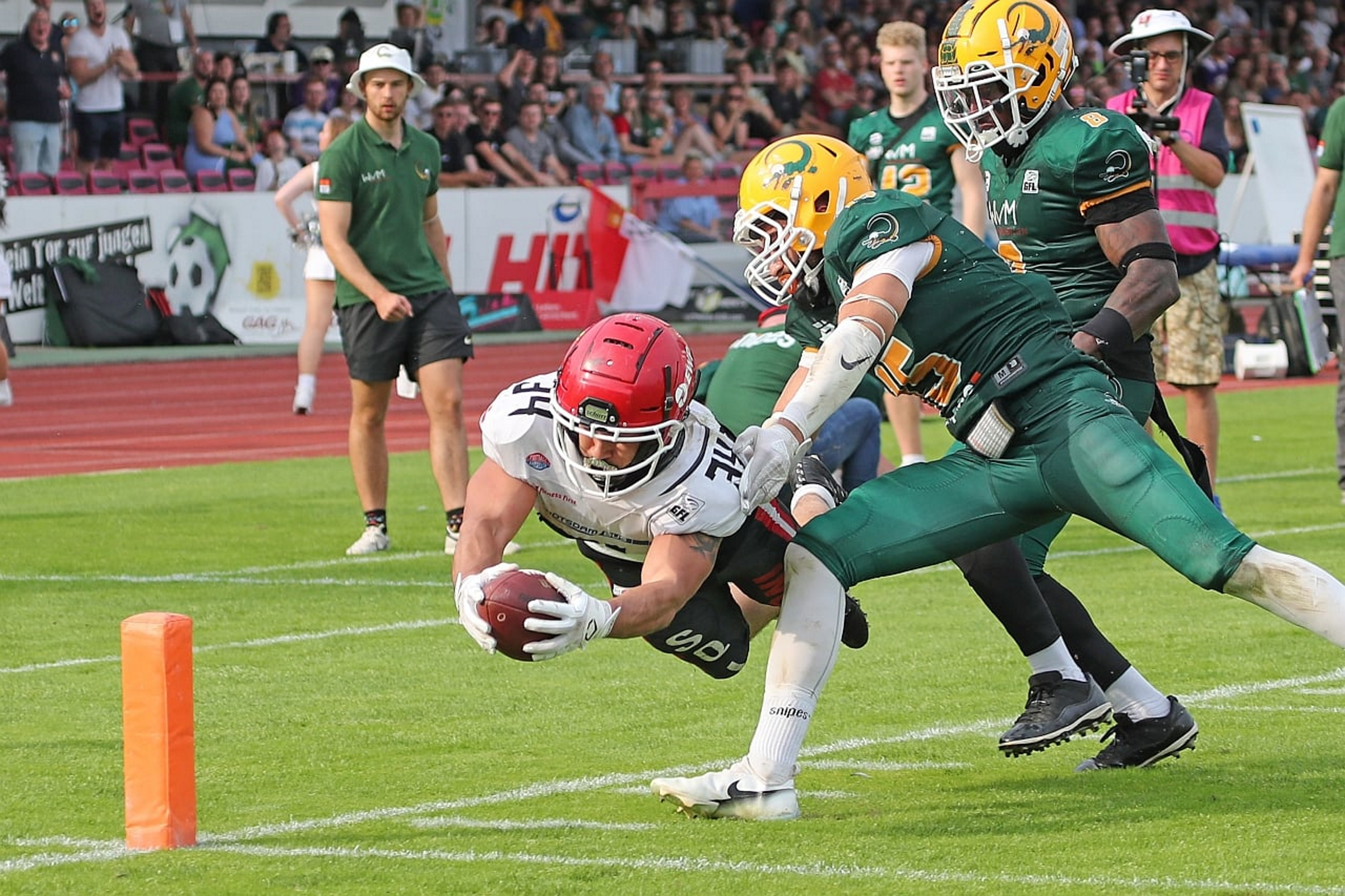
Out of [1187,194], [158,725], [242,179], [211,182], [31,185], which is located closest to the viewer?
[158,725]

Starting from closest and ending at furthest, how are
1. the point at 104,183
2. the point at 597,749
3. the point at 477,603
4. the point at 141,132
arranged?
the point at 477,603 → the point at 597,749 → the point at 104,183 → the point at 141,132

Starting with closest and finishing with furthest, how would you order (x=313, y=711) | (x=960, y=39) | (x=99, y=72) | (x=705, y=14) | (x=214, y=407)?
(x=960, y=39) < (x=313, y=711) < (x=214, y=407) < (x=99, y=72) < (x=705, y=14)

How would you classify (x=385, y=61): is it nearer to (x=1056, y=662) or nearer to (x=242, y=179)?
(x=1056, y=662)

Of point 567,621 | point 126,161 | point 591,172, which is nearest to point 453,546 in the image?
point 567,621

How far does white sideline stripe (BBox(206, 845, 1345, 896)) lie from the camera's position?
4289mm

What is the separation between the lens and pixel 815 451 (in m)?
9.16

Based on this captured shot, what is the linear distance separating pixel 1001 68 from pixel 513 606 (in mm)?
2187

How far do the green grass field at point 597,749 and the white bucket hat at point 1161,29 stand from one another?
231 cm

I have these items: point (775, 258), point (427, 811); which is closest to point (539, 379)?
point (775, 258)

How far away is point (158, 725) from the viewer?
14.5 ft

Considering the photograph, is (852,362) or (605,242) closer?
(852,362)

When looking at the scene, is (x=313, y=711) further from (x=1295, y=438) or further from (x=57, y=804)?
(x=1295, y=438)

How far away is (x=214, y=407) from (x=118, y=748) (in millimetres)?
10801

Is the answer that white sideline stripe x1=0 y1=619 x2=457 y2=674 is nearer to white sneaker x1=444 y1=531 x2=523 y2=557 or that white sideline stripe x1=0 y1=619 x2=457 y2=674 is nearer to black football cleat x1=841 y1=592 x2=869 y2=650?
white sneaker x1=444 y1=531 x2=523 y2=557
